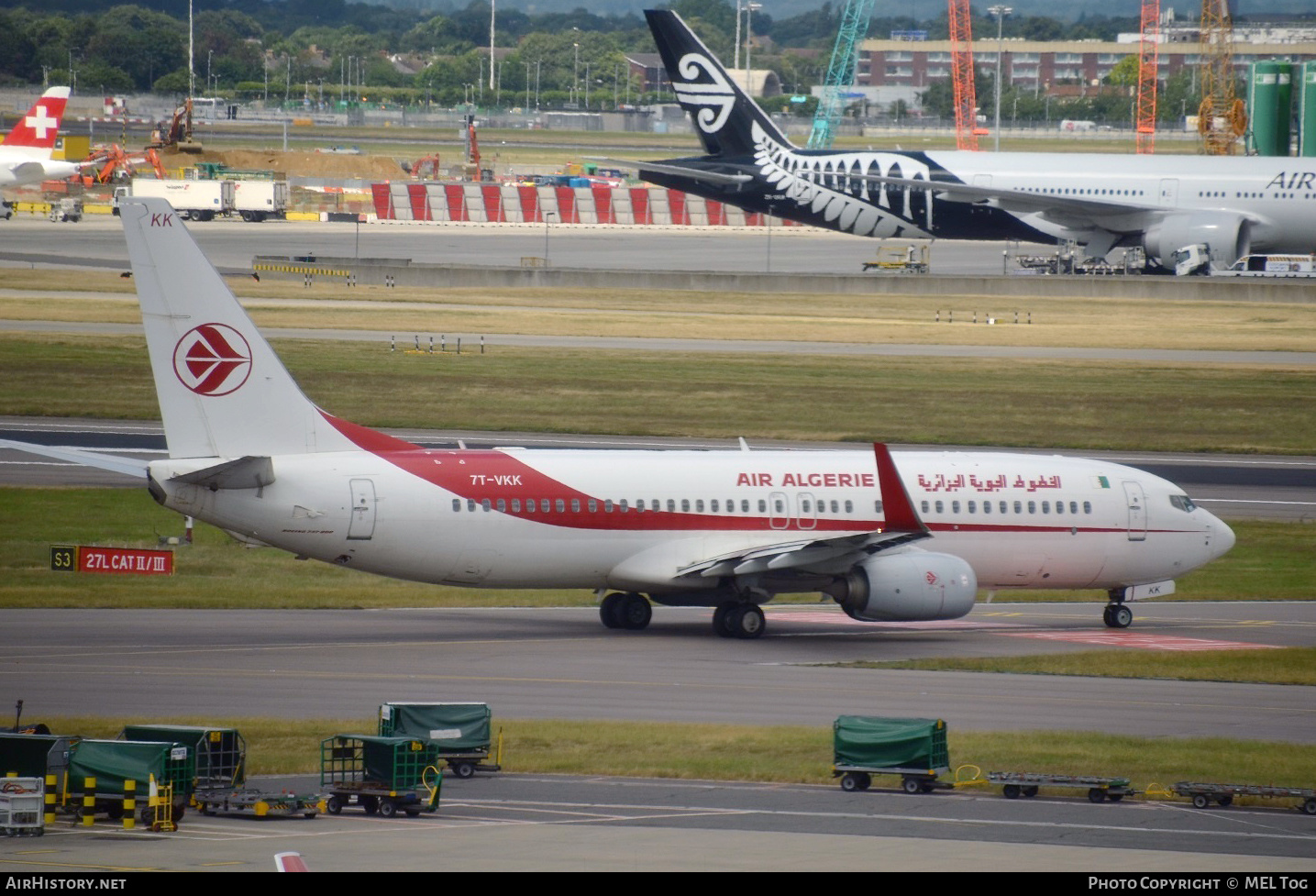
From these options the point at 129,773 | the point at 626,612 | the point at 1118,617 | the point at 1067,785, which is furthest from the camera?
the point at 1118,617

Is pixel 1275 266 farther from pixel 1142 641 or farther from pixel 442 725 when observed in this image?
pixel 442 725

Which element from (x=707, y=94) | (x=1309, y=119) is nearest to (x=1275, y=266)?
(x=707, y=94)

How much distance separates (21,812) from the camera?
69.4ft

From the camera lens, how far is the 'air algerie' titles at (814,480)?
38469 mm

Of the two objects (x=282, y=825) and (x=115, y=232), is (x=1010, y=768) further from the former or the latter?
(x=115, y=232)

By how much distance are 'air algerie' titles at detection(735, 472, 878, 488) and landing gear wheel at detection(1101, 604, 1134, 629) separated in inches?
265

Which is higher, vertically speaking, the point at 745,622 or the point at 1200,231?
the point at 1200,231

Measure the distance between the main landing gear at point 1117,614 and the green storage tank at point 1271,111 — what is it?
10922 centimetres

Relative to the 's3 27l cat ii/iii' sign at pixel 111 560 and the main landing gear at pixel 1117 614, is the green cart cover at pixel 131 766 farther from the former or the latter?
the main landing gear at pixel 1117 614

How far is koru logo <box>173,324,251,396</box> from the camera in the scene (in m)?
34.3

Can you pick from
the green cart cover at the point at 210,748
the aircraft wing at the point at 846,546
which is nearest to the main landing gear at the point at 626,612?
the aircraft wing at the point at 846,546

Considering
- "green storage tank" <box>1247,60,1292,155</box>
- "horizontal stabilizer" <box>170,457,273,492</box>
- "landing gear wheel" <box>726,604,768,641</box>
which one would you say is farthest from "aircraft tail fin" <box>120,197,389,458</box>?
"green storage tank" <box>1247,60,1292,155</box>

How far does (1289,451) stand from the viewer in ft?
212

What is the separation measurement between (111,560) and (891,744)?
74.7 feet
